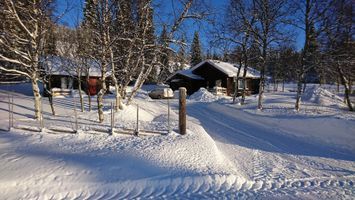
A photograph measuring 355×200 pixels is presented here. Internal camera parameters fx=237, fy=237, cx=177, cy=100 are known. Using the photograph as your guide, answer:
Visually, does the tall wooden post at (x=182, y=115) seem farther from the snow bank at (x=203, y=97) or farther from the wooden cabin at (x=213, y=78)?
the wooden cabin at (x=213, y=78)

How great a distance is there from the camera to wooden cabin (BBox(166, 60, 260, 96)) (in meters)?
31.8

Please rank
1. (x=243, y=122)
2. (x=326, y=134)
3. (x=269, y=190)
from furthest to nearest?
(x=243, y=122)
(x=326, y=134)
(x=269, y=190)

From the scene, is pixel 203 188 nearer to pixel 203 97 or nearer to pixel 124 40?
pixel 124 40

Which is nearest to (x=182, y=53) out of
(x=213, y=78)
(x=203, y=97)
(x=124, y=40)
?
(x=124, y=40)

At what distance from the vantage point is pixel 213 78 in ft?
109

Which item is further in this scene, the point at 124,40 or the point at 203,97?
the point at 203,97

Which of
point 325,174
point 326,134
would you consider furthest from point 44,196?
point 326,134

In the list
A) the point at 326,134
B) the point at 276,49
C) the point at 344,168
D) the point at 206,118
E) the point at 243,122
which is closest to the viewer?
the point at 344,168

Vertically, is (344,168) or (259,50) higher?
(259,50)

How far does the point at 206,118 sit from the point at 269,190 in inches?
368

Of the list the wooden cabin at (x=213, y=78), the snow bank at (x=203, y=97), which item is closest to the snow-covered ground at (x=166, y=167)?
the snow bank at (x=203, y=97)

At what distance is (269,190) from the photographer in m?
4.96

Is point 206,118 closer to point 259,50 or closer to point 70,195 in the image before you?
point 259,50

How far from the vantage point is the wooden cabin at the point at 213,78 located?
31.8 metres
